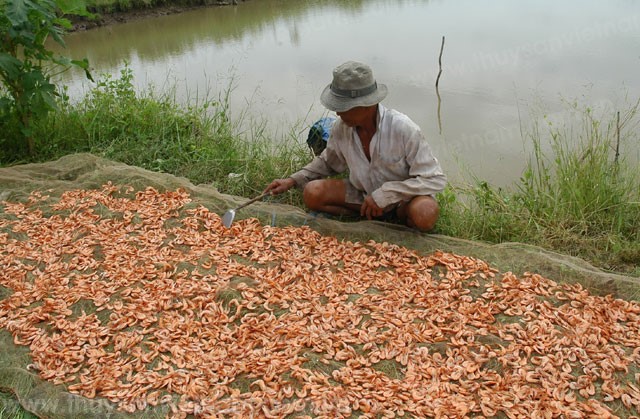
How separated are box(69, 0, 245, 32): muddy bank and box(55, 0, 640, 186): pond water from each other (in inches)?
10.3

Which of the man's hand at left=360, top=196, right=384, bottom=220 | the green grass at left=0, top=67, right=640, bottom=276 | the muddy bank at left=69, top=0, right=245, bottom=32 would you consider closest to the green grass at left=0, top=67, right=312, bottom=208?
the green grass at left=0, top=67, right=640, bottom=276

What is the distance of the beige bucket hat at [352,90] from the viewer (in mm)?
2607

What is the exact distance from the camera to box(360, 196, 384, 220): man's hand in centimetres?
283

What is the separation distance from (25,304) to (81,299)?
257mm

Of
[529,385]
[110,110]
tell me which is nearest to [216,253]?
[529,385]

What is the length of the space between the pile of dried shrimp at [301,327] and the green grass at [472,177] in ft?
2.35

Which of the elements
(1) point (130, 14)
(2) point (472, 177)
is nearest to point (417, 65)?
(2) point (472, 177)

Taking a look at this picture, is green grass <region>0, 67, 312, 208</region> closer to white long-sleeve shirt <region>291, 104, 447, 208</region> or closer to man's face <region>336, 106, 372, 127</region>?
white long-sleeve shirt <region>291, 104, 447, 208</region>

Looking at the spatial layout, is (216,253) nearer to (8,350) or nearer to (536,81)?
(8,350)

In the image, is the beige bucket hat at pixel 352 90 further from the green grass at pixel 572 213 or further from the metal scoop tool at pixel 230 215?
the green grass at pixel 572 213

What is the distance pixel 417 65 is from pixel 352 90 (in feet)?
15.6

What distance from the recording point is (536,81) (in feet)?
19.4

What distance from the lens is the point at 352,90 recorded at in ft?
8.57

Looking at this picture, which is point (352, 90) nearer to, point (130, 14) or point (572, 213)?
point (572, 213)
